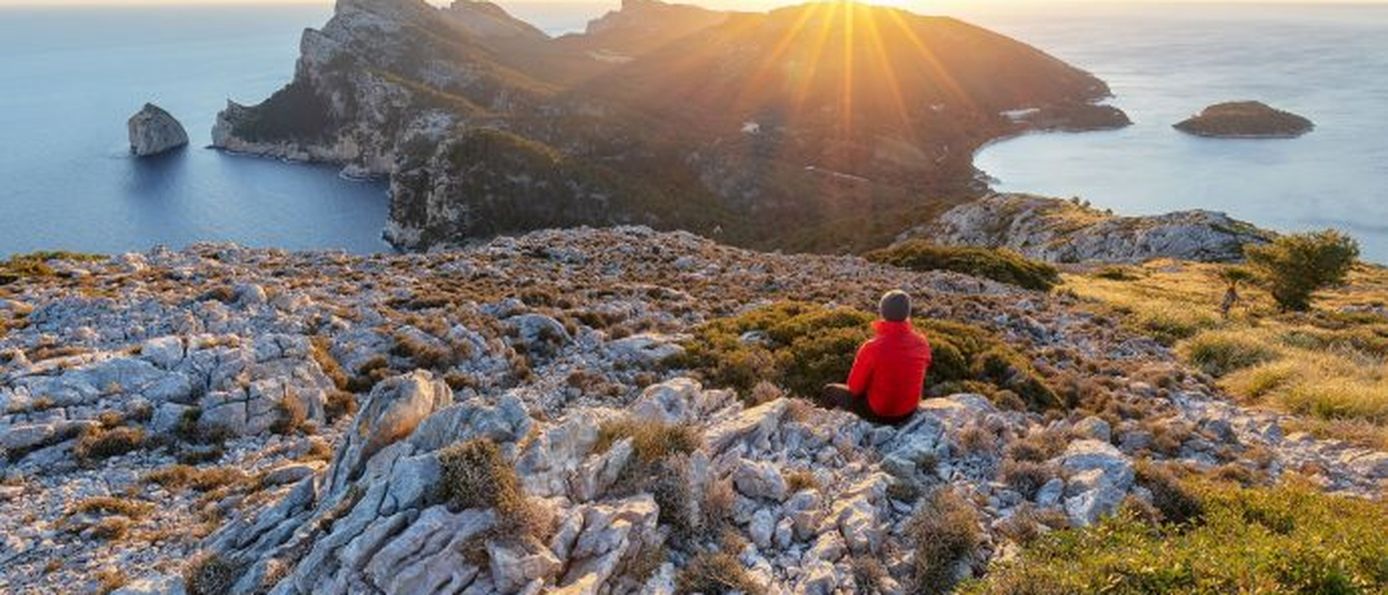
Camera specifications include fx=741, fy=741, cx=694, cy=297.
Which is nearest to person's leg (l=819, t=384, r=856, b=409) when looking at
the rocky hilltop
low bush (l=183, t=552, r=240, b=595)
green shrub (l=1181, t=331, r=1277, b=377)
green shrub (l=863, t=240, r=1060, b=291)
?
the rocky hilltop

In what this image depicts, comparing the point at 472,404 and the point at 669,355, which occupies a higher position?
the point at 472,404

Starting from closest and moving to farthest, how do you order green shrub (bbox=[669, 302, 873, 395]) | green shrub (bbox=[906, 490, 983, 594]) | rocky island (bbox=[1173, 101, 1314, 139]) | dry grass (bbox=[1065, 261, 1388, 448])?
green shrub (bbox=[906, 490, 983, 594]), dry grass (bbox=[1065, 261, 1388, 448]), green shrub (bbox=[669, 302, 873, 395]), rocky island (bbox=[1173, 101, 1314, 139])

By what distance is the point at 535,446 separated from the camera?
1012 cm

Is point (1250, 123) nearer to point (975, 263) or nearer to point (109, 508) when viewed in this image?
point (975, 263)

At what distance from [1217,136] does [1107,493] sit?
203521mm

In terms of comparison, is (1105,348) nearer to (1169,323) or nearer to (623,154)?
(1169,323)

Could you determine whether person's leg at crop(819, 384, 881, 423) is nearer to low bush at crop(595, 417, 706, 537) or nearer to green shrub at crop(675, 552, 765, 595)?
low bush at crop(595, 417, 706, 537)

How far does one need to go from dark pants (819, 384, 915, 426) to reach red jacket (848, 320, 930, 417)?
8 centimetres

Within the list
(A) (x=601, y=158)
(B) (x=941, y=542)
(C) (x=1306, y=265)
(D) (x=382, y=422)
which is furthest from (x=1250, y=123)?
(D) (x=382, y=422)

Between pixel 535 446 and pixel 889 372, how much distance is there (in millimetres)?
6571

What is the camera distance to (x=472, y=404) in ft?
35.9

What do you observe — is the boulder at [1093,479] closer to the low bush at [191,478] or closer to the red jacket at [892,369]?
the red jacket at [892,369]

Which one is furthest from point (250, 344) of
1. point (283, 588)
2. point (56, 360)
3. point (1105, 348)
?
point (1105, 348)

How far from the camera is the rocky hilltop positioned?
884 cm
